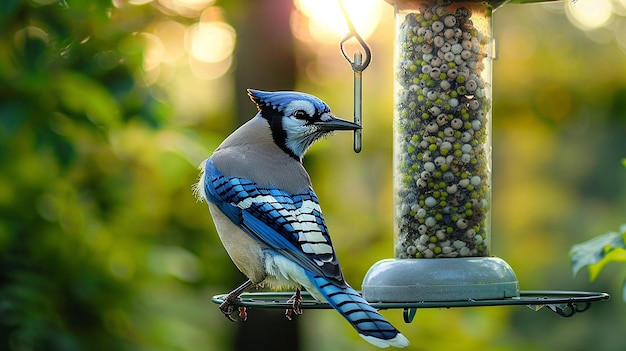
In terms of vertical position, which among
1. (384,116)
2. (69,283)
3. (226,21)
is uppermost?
(226,21)

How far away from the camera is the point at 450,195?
4.16 meters

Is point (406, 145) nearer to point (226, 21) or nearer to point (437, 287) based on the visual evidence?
point (437, 287)

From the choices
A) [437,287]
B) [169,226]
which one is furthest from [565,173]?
[437,287]

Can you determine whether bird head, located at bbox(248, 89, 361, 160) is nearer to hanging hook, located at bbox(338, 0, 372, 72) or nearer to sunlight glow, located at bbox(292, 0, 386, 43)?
hanging hook, located at bbox(338, 0, 372, 72)

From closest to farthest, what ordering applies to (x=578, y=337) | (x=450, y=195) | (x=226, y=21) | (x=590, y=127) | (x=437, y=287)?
1. (x=437, y=287)
2. (x=450, y=195)
3. (x=226, y=21)
4. (x=578, y=337)
5. (x=590, y=127)

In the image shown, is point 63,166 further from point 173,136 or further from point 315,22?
point 315,22

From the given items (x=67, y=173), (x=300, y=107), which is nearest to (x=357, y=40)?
(x=300, y=107)

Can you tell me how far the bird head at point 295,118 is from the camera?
411 cm

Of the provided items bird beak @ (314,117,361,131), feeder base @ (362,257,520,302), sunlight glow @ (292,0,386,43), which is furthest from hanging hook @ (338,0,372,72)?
sunlight glow @ (292,0,386,43)

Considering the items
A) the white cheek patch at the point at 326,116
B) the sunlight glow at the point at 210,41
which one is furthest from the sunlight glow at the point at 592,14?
the white cheek patch at the point at 326,116

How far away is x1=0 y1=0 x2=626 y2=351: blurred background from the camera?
4.99 metres

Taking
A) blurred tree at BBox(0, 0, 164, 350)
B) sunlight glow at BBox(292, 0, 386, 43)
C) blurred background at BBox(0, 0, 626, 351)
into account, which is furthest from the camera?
sunlight glow at BBox(292, 0, 386, 43)

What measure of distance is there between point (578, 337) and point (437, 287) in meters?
10.9

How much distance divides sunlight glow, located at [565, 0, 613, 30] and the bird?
494 centimetres
